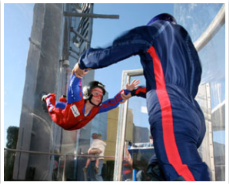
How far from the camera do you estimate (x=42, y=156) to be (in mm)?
1464

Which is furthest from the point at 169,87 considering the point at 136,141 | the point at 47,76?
the point at 47,76

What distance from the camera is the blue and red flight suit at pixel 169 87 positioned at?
337 mm

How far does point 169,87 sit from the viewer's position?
394 millimetres

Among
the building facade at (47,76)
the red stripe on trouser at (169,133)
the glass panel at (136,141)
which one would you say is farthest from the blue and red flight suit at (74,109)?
the red stripe on trouser at (169,133)

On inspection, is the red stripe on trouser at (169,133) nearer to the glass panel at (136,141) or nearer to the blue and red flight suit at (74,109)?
the blue and red flight suit at (74,109)

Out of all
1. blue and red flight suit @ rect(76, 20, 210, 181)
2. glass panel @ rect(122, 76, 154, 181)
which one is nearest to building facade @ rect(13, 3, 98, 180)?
glass panel @ rect(122, 76, 154, 181)

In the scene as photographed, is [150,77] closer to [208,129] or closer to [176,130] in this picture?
[176,130]

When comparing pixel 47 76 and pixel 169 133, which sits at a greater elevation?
pixel 47 76

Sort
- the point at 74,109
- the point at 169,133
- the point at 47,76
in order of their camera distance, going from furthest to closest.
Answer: the point at 47,76 < the point at 74,109 < the point at 169,133

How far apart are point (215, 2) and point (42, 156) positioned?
124cm

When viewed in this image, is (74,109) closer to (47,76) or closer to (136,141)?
(136,141)

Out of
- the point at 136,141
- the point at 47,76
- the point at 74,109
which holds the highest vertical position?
the point at 47,76

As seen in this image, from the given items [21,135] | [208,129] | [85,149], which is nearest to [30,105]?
[21,135]

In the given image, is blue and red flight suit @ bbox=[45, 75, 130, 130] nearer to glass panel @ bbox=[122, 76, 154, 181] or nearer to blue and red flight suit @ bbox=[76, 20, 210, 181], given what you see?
glass panel @ bbox=[122, 76, 154, 181]
